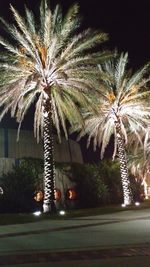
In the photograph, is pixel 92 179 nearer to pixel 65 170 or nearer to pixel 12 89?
pixel 65 170

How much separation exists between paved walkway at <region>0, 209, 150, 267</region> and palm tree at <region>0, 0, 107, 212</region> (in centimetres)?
939

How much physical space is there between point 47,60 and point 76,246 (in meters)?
14.8

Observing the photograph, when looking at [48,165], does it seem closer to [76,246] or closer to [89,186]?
[89,186]

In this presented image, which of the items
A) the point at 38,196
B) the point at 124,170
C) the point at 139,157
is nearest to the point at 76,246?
the point at 38,196

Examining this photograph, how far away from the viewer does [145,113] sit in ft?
97.8

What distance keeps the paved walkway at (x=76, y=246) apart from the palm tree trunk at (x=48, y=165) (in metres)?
8.04

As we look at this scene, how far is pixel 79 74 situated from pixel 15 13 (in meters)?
4.60

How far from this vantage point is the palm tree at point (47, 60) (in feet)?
76.0

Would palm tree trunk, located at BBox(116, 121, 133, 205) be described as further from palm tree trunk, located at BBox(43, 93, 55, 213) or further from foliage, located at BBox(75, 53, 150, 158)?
palm tree trunk, located at BBox(43, 93, 55, 213)

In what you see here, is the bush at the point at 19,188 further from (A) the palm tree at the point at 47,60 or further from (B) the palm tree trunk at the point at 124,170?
(B) the palm tree trunk at the point at 124,170

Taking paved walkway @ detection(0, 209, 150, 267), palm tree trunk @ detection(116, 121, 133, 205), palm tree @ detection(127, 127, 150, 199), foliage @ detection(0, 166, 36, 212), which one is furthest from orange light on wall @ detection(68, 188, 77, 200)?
paved walkway @ detection(0, 209, 150, 267)

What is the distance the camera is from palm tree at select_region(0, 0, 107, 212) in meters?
23.2

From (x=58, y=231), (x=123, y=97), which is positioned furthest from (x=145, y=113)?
(x=58, y=231)

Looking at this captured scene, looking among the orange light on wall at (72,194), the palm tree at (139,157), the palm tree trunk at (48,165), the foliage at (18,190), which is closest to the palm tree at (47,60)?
the palm tree trunk at (48,165)
